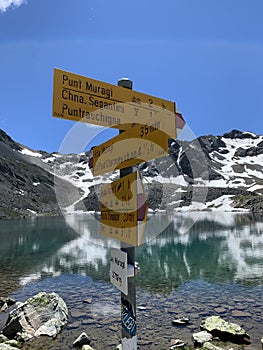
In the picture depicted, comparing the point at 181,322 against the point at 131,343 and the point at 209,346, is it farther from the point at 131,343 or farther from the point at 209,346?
the point at 131,343

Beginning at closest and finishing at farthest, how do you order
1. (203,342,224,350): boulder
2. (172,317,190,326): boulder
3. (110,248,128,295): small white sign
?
(110,248,128,295): small white sign < (203,342,224,350): boulder < (172,317,190,326): boulder

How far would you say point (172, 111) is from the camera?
4.61 m

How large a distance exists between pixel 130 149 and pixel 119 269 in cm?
182

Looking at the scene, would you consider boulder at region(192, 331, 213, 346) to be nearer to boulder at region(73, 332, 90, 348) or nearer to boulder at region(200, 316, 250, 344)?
boulder at region(200, 316, 250, 344)

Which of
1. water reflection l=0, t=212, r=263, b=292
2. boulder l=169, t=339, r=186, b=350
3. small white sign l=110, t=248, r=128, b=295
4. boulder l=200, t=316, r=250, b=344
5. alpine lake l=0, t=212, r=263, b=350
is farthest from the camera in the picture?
water reflection l=0, t=212, r=263, b=292

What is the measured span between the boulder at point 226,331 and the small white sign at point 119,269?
31.2 ft

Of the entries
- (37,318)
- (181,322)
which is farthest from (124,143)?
(181,322)

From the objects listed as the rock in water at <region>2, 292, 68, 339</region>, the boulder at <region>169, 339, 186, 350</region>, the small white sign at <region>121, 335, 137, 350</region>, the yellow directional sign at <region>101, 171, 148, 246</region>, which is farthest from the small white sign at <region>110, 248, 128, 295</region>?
the rock in water at <region>2, 292, 68, 339</region>

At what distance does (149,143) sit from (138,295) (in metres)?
16.0

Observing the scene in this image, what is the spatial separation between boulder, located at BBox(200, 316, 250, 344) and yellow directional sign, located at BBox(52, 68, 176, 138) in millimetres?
10765

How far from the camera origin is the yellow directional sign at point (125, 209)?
148 inches

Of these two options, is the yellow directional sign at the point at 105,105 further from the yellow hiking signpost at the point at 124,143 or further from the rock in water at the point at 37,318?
the rock in water at the point at 37,318

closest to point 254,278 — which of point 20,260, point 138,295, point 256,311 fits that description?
point 256,311

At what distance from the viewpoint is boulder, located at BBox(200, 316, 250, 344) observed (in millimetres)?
11445
